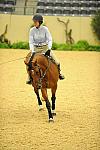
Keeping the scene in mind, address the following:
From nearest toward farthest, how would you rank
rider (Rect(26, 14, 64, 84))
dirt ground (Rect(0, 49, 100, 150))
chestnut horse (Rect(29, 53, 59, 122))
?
dirt ground (Rect(0, 49, 100, 150))
chestnut horse (Rect(29, 53, 59, 122))
rider (Rect(26, 14, 64, 84))

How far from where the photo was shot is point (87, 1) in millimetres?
36094

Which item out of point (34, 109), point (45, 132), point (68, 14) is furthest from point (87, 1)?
point (45, 132)

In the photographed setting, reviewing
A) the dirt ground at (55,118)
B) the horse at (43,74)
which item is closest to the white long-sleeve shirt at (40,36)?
the horse at (43,74)

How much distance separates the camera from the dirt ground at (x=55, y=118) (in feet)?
21.9

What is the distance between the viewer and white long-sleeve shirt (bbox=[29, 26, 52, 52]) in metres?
8.92

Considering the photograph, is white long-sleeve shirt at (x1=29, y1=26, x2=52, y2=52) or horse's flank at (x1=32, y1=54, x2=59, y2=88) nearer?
horse's flank at (x1=32, y1=54, x2=59, y2=88)

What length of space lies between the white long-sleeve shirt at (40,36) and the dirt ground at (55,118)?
1476 mm

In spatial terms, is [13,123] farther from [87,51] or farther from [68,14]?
[68,14]

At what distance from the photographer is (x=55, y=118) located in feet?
29.1

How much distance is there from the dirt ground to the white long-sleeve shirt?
1476 mm

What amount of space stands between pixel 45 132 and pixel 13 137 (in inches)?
25.9

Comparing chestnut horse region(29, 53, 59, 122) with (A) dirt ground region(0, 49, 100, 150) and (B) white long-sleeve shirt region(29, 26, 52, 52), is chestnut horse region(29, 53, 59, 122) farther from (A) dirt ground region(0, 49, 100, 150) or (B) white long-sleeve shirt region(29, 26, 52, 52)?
(A) dirt ground region(0, 49, 100, 150)

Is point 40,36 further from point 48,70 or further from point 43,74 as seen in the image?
point 43,74

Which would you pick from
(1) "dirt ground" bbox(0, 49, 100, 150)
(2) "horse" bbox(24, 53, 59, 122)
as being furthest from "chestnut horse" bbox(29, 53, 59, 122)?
(1) "dirt ground" bbox(0, 49, 100, 150)
